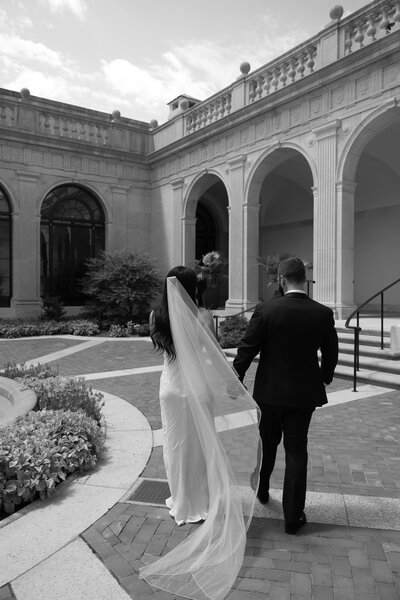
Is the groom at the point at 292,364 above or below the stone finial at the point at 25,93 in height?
below

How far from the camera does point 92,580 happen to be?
8.20 ft

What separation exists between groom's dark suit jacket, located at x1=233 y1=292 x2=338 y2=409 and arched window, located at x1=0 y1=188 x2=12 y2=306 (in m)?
16.4

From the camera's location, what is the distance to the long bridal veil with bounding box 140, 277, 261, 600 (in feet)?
8.69

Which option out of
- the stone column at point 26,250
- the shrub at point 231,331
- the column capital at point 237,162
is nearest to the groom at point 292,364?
the shrub at point 231,331

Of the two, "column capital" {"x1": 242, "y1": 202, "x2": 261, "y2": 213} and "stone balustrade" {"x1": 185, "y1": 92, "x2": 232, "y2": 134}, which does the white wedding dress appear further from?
"stone balustrade" {"x1": 185, "y1": 92, "x2": 232, "y2": 134}

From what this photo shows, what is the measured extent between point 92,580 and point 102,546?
0.35m

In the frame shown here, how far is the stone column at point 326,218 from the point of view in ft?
41.0

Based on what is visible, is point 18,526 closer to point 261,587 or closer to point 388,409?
point 261,587

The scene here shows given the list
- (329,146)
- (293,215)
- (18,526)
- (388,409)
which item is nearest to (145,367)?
(388,409)

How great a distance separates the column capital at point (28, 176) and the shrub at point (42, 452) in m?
15.0

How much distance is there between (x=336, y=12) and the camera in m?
12.1

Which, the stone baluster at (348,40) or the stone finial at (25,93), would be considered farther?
the stone finial at (25,93)

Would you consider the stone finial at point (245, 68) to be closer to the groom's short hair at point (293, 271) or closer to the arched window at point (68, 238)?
the arched window at point (68, 238)

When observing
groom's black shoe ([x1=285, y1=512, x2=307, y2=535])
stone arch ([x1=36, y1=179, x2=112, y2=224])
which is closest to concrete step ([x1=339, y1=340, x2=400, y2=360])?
groom's black shoe ([x1=285, y1=512, x2=307, y2=535])
